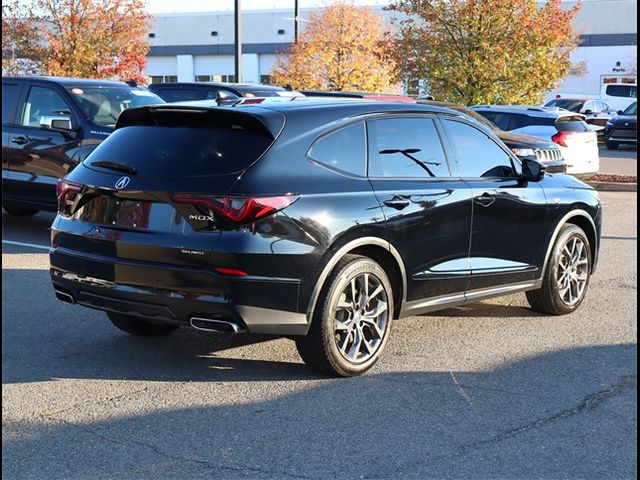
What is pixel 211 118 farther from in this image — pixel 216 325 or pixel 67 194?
pixel 216 325

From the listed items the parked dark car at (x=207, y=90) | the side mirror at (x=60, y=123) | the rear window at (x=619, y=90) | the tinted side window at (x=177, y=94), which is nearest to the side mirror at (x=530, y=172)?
the side mirror at (x=60, y=123)

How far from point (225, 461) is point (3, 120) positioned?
8.64m

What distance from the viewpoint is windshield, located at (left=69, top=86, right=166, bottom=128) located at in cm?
1145

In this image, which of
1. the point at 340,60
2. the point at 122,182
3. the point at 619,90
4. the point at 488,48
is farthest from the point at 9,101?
the point at 619,90

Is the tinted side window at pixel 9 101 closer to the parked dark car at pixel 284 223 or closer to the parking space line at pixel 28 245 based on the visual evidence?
the parking space line at pixel 28 245

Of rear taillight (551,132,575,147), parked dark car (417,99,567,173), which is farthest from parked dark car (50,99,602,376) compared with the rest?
rear taillight (551,132,575,147)

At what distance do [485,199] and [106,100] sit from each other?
652 cm

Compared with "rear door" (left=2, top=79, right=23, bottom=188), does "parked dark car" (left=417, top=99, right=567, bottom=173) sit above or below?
below

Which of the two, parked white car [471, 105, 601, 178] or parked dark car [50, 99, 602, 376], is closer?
parked dark car [50, 99, 602, 376]

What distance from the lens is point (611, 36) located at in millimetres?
56188

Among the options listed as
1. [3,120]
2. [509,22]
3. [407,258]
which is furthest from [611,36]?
[407,258]

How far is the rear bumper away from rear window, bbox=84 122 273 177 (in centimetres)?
61

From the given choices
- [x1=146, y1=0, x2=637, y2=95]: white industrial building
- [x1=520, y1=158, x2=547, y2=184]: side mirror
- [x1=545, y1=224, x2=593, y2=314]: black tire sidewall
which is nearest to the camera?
[x1=520, y1=158, x2=547, y2=184]: side mirror

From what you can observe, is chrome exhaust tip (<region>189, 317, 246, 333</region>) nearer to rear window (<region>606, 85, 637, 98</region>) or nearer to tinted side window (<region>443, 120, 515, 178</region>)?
tinted side window (<region>443, 120, 515, 178</region>)
